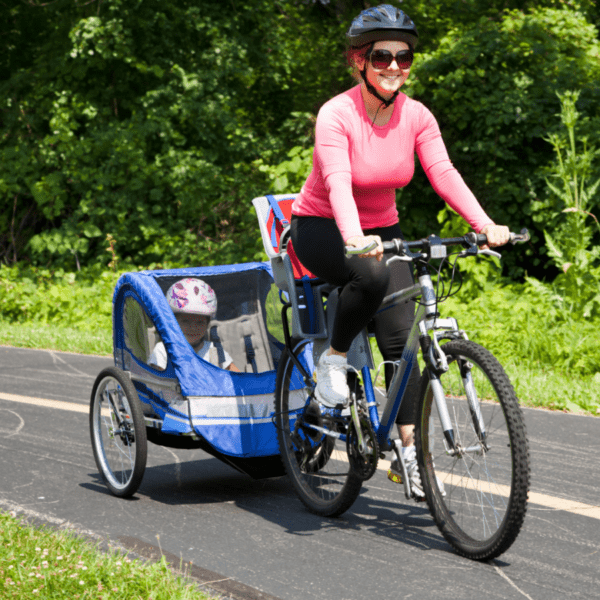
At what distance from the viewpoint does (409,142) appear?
3799mm

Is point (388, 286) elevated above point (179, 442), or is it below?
above

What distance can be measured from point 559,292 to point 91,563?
716 centimetres

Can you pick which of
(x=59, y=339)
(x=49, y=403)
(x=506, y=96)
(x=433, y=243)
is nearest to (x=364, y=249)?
(x=433, y=243)

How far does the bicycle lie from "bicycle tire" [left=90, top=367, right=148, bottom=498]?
2.90 feet

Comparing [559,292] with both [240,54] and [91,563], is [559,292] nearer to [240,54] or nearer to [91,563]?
[91,563]

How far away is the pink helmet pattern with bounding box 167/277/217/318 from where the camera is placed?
187 inches

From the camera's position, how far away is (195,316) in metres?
4.80

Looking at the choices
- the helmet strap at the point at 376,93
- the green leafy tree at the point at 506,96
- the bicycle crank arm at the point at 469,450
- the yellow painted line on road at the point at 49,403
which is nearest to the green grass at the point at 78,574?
the bicycle crank arm at the point at 469,450

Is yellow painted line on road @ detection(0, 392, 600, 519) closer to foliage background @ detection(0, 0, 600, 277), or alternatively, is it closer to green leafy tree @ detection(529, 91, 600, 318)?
green leafy tree @ detection(529, 91, 600, 318)

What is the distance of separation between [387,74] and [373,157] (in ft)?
1.12

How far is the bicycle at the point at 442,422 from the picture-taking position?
3316 mm

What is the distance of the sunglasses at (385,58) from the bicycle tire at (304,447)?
1367 mm

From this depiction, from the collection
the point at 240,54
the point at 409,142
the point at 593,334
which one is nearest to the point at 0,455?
the point at 409,142

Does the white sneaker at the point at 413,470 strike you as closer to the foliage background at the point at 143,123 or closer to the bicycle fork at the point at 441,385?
the bicycle fork at the point at 441,385
